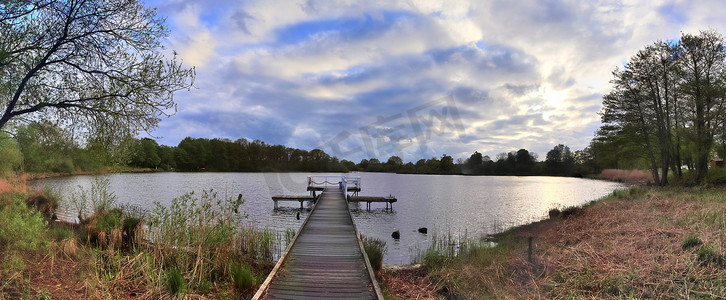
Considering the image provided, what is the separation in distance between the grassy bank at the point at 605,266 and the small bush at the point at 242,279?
363 centimetres

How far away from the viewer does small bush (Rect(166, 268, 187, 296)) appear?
654cm

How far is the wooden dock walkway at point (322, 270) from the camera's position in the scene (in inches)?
277

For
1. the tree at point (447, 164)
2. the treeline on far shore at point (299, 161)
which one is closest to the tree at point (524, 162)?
the treeline on far shore at point (299, 161)

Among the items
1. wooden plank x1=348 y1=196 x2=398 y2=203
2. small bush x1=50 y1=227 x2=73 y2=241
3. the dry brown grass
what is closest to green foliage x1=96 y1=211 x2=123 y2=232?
small bush x1=50 y1=227 x2=73 y2=241

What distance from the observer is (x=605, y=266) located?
758cm

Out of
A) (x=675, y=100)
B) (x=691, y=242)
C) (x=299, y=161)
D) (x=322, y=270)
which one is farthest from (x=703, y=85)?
(x=299, y=161)

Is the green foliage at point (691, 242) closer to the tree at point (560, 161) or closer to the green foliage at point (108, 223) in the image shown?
the green foliage at point (108, 223)

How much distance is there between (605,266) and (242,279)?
8.69m

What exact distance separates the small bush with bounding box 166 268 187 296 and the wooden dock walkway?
1.58m

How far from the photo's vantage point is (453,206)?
3122 cm

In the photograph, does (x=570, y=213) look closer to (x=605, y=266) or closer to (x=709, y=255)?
(x=709, y=255)

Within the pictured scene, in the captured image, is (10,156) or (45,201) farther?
(10,156)

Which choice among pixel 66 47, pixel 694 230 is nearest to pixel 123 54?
pixel 66 47

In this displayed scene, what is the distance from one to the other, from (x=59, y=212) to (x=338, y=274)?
21296mm
